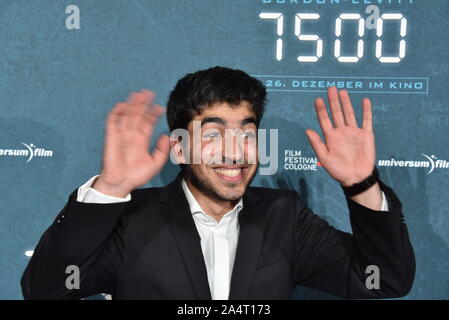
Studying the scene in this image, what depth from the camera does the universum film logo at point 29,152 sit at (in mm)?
2666

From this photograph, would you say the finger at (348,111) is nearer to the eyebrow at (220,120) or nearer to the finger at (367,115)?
the finger at (367,115)

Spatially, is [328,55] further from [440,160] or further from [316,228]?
[316,228]

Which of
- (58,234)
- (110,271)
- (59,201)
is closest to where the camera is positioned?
(58,234)

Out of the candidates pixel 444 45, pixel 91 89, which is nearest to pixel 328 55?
pixel 444 45

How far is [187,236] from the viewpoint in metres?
1.86

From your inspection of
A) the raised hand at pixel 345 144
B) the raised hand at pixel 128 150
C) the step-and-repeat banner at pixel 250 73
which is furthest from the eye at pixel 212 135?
the step-and-repeat banner at pixel 250 73

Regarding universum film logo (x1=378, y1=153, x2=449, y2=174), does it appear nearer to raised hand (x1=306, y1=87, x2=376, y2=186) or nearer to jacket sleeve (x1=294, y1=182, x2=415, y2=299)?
jacket sleeve (x1=294, y1=182, x2=415, y2=299)

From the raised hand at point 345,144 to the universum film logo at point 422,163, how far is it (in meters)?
0.84

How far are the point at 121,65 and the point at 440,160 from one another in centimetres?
172

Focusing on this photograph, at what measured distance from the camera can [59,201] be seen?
8.84 feet

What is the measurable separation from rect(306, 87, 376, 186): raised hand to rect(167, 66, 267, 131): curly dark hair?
288mm

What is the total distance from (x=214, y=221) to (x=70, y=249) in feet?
1.95

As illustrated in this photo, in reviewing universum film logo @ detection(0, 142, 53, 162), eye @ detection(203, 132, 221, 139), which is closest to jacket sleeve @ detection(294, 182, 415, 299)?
eye @ detection(203, 132, 221, 139)

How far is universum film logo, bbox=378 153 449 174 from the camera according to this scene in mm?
2543
